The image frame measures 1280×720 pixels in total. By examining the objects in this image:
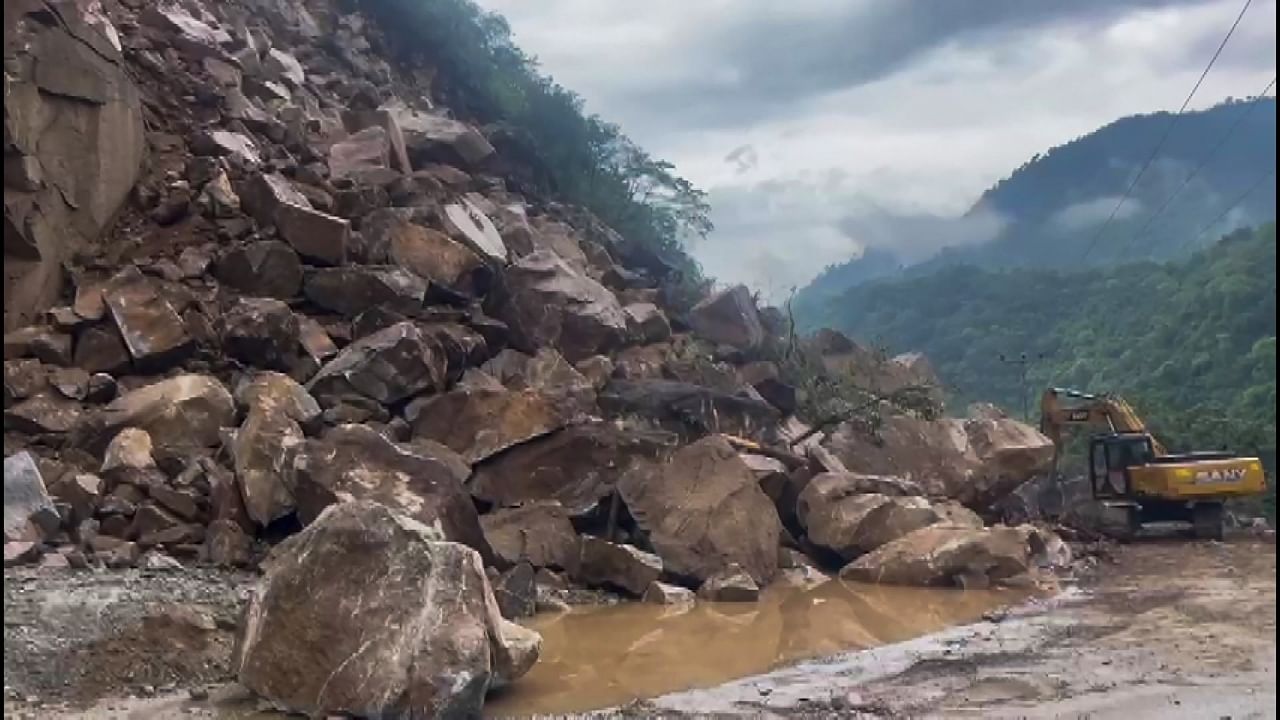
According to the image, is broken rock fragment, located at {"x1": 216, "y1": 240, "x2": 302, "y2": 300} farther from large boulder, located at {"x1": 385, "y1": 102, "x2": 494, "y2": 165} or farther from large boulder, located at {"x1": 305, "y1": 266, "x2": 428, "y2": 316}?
large boulder, located at {"x1": 385, "y1": 102, "x2": 494, "y2": 165}

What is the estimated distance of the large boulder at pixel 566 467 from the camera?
40.4 feet

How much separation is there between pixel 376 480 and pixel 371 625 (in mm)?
3517

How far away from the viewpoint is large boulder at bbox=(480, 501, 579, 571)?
11250 millimetres

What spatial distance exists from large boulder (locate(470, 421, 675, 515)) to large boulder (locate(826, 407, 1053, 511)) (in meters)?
3.79

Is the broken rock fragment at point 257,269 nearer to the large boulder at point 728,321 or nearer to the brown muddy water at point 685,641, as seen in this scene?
the brown muddy water at point 685,641

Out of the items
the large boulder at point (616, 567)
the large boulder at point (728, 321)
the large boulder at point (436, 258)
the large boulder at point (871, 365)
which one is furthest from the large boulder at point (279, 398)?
the large boulder at point (871, 365)

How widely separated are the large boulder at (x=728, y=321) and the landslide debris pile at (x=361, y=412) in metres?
0.10

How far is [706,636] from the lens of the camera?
9.67 meters

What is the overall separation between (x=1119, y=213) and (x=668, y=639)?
98.0 meters

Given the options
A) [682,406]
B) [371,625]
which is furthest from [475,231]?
[371,625]

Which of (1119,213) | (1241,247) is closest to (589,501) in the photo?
(1241,247)

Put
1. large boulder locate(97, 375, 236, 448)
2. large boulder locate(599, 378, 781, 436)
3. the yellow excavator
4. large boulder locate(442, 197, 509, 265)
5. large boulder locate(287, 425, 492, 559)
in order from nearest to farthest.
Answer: large boulder locate(287, 425, 492, 559) < large boulder locate(97, 375, 236, 448) < large boulder locate(599, 378, 781, 436) < the yellow excavator < large boulder locate(442, 197, 509, 265)

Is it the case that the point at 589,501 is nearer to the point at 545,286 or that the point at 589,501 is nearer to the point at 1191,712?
the point at 545,286

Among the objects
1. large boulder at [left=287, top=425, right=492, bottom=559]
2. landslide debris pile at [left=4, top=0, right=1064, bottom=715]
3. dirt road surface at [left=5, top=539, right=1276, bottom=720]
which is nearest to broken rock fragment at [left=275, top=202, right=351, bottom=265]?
landslide debris pile at [left=4, top=0, right=1064, bottom=715]
